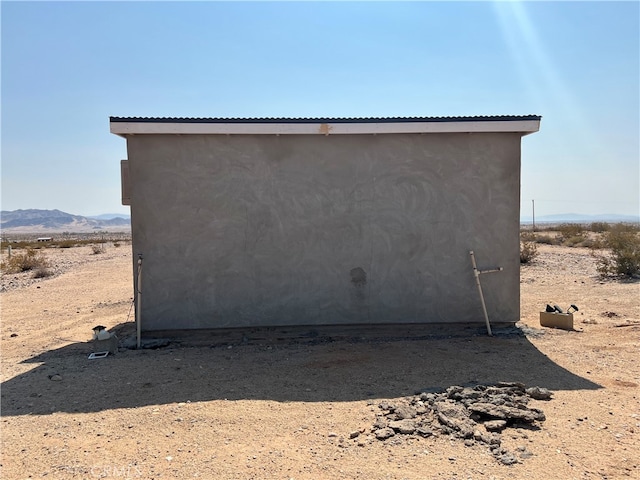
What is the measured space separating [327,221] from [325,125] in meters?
1.56

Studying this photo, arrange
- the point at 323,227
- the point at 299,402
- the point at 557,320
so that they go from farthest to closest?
the point at 557,320, the point at 323,227, the point at 299,402

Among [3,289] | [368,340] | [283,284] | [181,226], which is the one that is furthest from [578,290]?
[3,289]

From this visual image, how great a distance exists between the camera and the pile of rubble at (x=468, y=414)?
3969 mm

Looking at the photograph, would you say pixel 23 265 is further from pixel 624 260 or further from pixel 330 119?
pixel 624 260

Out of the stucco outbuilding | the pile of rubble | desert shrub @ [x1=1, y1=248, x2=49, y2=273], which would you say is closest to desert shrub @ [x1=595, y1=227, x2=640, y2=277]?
the stucco outbuilding

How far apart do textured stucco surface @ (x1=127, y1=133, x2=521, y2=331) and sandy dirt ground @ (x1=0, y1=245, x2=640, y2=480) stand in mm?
606

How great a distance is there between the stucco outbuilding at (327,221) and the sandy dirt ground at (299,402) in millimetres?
606

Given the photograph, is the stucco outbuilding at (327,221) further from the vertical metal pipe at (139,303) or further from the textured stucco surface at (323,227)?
the vertical metal pipe at (139,303)

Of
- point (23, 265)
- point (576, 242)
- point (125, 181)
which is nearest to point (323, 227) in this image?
point (125, 181)

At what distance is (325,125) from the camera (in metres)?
7.24

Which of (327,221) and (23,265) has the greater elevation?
(327,221)

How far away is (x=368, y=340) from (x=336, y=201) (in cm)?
234

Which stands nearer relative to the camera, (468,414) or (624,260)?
(468,414)

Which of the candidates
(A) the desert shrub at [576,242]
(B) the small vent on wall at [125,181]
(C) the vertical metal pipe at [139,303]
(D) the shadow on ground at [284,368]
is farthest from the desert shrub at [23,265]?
(A) the desert shrub at [576,242]
